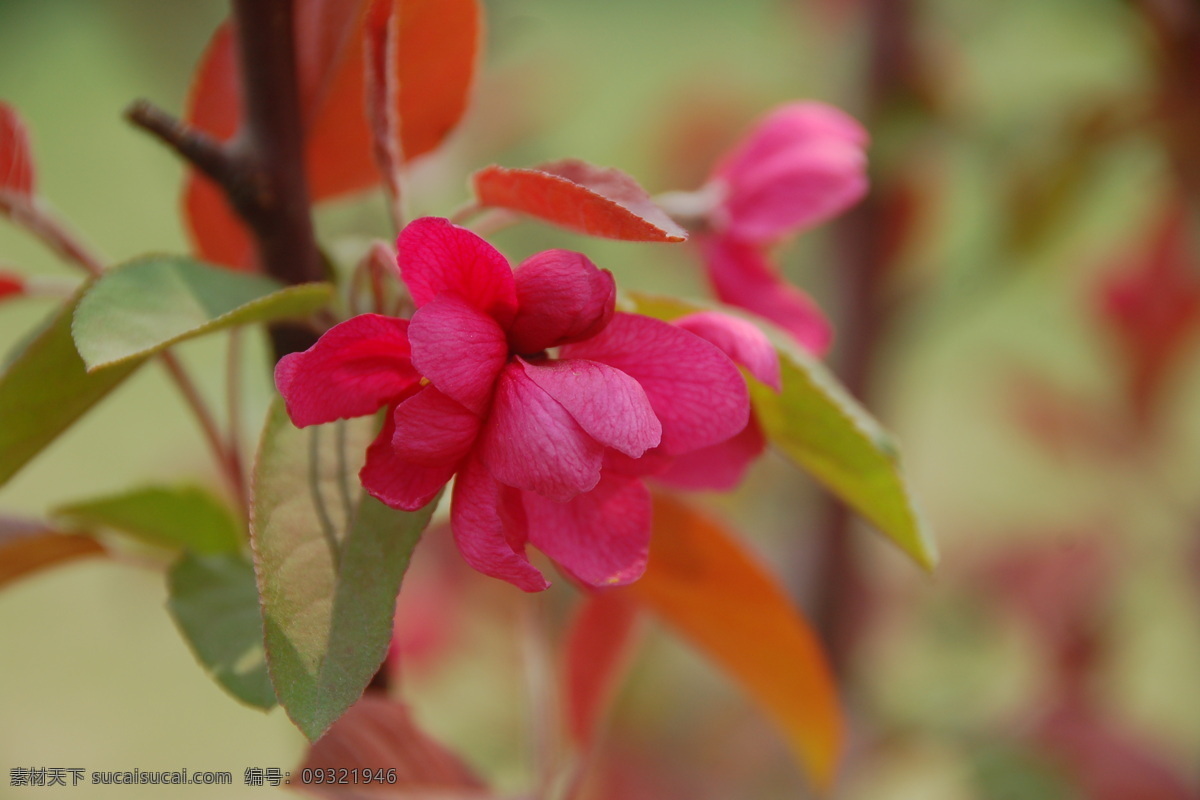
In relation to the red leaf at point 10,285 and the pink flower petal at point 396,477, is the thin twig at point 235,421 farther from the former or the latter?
the pink flower petal at point 396,477

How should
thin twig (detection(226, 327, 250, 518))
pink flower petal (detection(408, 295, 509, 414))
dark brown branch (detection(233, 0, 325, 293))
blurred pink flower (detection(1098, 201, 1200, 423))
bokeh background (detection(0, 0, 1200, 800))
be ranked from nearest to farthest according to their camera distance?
1. pink flower petal (detection(408, 295, 509, 414))
2. dark brown branch (detection(233, 0, 325, 293))
3. thin twig (detection(226, 327, 250, 518))
4. bokeh background (detection(0, 0, 1200, 800))
5. blurred pink flower (detection(1098, 201, 1200, 423))

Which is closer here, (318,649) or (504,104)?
(318,649)

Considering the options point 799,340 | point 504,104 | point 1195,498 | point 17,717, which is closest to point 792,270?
point 504,104

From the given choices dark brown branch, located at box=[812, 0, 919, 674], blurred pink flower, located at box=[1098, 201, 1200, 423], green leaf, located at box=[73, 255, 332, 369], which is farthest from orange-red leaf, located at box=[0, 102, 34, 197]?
blurred pink flower, located at box=[1098, 201, 1200, 423]

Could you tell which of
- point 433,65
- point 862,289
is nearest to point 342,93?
point 433,65

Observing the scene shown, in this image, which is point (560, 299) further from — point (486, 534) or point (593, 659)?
point (593, 659)

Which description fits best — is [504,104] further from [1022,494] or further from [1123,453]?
[1022,494]

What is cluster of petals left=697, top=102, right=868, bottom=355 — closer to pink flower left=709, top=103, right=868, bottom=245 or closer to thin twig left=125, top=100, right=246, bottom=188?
pink flower left=709, top=103, right=868, bottom=245

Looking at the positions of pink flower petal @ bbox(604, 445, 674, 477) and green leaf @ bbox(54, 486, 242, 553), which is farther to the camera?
green leaf @ bbox(54, 486, 242, 553)
